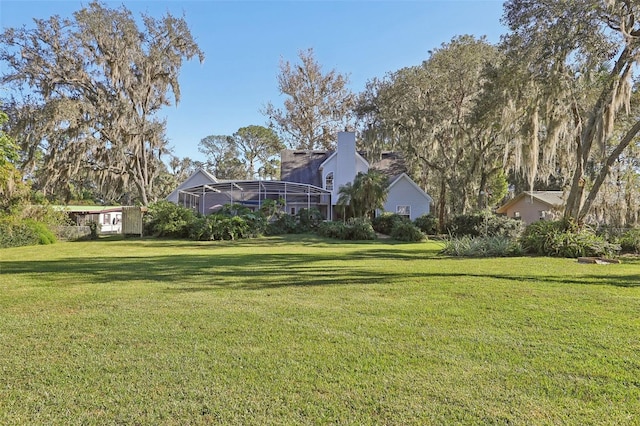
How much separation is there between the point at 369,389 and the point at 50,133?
23196mm

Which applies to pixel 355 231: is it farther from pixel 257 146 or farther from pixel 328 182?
pixel 257 146

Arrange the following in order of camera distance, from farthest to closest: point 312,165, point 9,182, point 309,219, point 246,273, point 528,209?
point 312,165, point 528,209, point 309,219, point 9,182, point 246,273

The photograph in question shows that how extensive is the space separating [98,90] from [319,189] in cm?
1430

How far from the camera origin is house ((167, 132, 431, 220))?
25844 millimetres

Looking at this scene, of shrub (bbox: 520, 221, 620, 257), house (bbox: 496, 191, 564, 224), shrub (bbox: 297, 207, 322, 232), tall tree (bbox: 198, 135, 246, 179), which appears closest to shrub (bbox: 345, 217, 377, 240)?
shrub (bbox: 297, 207, 322, 232)

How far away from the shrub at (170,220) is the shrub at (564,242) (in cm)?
1501

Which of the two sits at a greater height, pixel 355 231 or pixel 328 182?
pixel 328 182

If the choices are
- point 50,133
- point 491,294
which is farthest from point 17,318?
point 50,133

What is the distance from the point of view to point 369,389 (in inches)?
104

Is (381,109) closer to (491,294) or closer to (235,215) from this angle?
(235,215)

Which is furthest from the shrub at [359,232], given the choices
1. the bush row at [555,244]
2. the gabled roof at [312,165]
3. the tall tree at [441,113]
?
the gabled roof at [312,165]

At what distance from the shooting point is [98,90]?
21875 millimetres

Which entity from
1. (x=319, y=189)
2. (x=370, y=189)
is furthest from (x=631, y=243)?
(x=319, y=189)

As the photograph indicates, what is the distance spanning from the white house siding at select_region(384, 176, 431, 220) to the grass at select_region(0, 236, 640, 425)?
2017 cm
